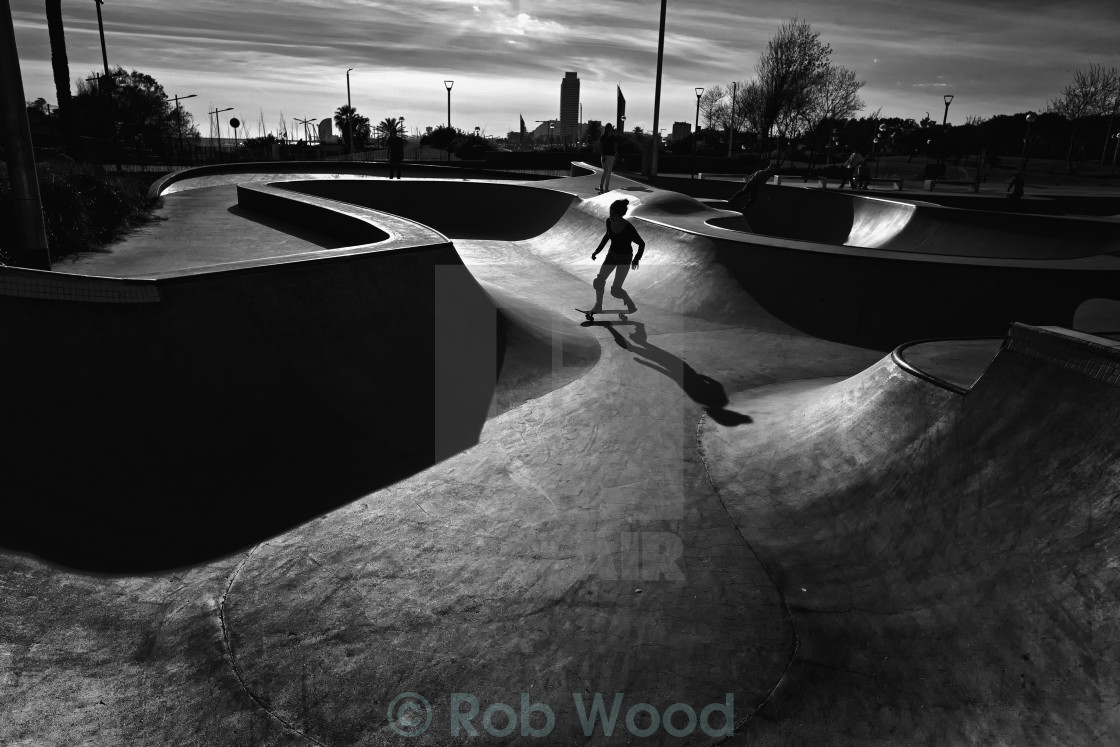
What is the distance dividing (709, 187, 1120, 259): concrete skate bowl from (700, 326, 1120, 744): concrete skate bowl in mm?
9962

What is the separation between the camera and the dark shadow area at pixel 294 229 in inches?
445

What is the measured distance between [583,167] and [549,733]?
2819cm

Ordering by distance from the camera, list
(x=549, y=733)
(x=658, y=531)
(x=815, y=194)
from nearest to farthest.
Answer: (x=549, y=733)
(x=658, y=531)
(x=815, y=194)

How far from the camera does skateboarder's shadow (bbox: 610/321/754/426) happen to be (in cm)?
673

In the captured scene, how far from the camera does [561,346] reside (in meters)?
8.45

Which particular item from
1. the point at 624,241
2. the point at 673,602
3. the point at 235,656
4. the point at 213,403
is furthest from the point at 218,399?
the point at 624,241

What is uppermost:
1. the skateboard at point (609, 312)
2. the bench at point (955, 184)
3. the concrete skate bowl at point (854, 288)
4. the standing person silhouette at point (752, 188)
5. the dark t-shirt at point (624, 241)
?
the bench at point (955, 184)

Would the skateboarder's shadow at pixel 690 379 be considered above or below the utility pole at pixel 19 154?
below

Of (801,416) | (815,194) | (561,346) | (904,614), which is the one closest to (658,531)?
(904,614)

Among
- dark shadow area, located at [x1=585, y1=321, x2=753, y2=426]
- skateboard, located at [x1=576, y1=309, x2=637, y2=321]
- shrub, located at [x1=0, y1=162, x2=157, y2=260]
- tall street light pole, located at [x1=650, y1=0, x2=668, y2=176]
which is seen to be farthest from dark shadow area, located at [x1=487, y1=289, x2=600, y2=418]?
tall street light pole, located at [x1=650, y1=0, x2=668, y2=176]

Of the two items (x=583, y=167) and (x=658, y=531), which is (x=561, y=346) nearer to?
(x=658, y=531)

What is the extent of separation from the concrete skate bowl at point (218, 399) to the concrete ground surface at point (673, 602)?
0.86 feet

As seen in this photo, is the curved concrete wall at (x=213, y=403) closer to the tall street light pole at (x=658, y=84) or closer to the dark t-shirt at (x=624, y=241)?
the dark t-shirt at (x=624, y=241)

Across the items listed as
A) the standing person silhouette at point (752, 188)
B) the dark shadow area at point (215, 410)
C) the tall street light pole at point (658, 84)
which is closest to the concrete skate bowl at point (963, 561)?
the dark shadow area at point (215, 410)
